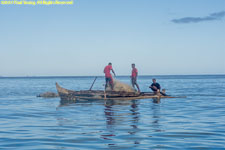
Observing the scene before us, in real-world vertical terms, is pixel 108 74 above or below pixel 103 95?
above

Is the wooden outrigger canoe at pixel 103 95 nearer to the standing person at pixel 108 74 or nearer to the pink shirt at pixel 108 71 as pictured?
the standing person at pixel 108 74

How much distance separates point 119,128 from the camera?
35.6 ft

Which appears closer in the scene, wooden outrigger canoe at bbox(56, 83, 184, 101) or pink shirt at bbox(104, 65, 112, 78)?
wooden outrigger canoe at bbox(56, 83, 184, 101)

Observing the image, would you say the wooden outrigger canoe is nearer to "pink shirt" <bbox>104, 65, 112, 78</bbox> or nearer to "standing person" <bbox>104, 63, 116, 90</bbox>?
"standing person" <bbox>104, 63, 116, 90</bbox>

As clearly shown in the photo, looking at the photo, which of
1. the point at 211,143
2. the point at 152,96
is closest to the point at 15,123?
the point at 211,143

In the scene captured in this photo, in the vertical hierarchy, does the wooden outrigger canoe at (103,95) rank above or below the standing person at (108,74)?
below

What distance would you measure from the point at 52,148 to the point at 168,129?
13.8 feet

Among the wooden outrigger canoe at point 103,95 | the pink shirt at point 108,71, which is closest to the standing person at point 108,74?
the pink shirt at point 108,71

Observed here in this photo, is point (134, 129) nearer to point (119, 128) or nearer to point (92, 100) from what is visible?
point (119, 128)

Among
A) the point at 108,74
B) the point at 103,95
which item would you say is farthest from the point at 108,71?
the point at 103,95

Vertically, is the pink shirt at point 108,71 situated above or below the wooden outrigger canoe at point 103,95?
above

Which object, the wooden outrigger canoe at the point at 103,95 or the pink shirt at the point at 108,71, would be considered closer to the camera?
the wooden outrigger canoe at the point at 103,95

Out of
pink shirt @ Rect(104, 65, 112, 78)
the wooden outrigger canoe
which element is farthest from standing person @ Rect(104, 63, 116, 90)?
the wooden outrigger canoe

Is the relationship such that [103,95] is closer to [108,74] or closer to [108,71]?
[108,74]
